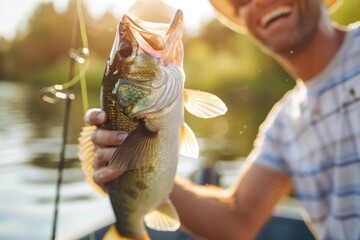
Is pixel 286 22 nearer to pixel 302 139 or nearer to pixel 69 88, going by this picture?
pixel 302 139

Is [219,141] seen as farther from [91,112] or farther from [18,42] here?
[91,112]

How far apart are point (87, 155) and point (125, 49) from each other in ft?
1.34

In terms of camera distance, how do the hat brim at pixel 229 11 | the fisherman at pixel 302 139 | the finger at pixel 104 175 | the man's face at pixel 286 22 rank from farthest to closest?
the hat brim at pixel 229 11, the man's face at pixel 286 22, the fisherman at pixel 302 139, the finger at pixel 104 175

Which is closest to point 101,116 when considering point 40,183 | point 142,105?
point 142,105

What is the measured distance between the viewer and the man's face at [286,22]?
239cm

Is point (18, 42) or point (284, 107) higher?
point (18, 42)

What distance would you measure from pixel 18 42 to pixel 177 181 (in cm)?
179

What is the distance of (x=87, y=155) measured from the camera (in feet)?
4.97

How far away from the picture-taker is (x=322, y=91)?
7.62 ft

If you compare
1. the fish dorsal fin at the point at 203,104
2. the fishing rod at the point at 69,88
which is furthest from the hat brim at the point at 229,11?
the fish dorsal fin at the point at 203,104

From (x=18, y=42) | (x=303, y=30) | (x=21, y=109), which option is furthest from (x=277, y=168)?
(x=21, y=109)

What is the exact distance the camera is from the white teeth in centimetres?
243

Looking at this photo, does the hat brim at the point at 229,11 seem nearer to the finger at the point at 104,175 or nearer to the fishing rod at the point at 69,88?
the fishing rod at the point at 69,88

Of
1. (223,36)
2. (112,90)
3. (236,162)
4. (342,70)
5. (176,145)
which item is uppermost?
(223,36)
